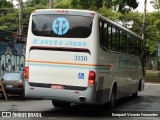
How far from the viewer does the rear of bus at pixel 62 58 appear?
47.2 ft

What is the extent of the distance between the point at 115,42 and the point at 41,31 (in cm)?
340

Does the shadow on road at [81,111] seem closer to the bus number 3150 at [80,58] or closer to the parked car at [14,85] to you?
the bus number 3150 at [80,58]

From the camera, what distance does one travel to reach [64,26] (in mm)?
14867

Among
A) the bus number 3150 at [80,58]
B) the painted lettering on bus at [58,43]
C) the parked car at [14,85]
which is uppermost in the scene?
the painted lettering on bus at [58,43]

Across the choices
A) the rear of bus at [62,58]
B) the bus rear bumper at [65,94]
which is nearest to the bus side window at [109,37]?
the rear of bus at [62,58]

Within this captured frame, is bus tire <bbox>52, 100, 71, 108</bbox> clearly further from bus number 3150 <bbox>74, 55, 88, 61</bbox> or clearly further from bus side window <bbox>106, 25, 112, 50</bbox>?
bus number 3150 <bbox>74, 55, 88, 61</bbox>

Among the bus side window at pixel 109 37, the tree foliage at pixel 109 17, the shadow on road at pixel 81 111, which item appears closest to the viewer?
the shadow on road at pixel 81 111

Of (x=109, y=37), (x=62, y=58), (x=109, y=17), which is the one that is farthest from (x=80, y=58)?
(x=109, y=17)

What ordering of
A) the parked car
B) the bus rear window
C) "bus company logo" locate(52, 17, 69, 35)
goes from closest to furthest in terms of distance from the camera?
1. the bus rear window
2. "bus company logo" locate(52, 17, 69, 35)
3. the parked car

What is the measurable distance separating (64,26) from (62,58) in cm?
109

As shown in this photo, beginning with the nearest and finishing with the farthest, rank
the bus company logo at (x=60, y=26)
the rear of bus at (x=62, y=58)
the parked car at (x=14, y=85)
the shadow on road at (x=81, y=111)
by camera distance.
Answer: the rear of bus at (x=62, y=58) → the bus company logo at (x=60, y=26) → the shadow on road at (x=81, y=111) → the parked car at (x=14, y=85)

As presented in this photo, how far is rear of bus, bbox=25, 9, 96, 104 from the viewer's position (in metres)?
14.4

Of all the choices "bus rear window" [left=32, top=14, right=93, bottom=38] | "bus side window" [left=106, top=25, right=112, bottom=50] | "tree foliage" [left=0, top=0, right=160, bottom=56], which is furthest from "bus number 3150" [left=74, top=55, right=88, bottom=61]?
"tree foliage" [left=0, top=0, right=160, bottom=56]

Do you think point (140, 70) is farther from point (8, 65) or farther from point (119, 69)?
point (8, 65)
